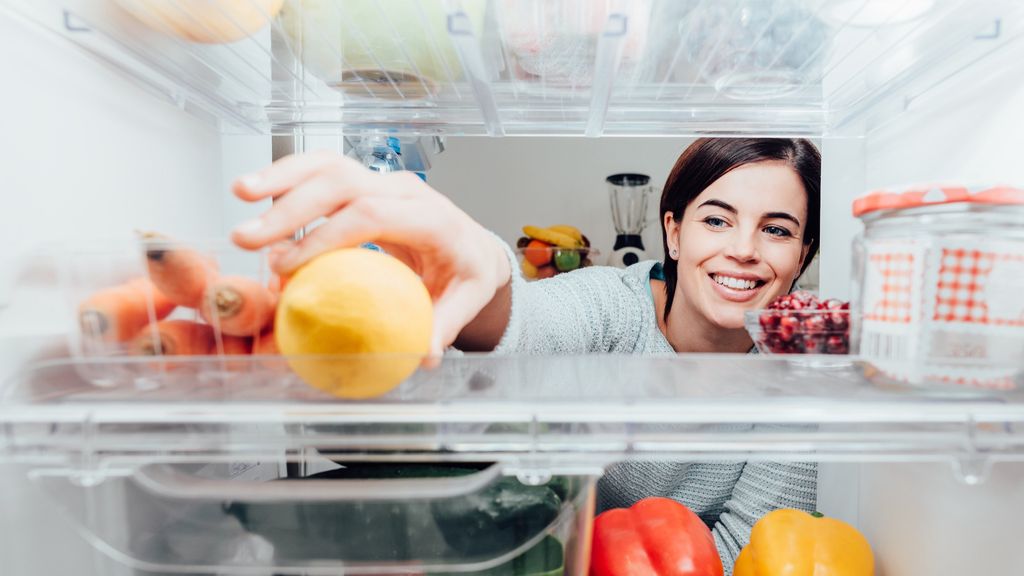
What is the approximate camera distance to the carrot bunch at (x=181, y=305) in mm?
391

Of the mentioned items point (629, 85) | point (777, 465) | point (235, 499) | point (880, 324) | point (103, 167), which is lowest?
point (777, 465)

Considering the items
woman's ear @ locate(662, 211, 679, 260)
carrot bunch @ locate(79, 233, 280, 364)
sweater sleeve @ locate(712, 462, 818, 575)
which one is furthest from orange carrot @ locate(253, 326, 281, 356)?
woman's ear @ locate(662, 211, 679, 260)

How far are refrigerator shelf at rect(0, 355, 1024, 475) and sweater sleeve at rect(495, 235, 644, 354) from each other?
0.26 m

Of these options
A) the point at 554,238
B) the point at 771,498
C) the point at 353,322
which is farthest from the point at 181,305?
the point at 554,238

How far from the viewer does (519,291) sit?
0.66 meters

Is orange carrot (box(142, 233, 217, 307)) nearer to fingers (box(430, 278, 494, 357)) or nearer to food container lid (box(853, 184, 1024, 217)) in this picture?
fingers (box(430, 278, 494, 357))

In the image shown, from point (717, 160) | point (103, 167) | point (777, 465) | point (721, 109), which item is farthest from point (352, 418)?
point (717, 160)

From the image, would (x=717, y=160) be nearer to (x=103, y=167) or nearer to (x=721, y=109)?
(x=721, y=109)

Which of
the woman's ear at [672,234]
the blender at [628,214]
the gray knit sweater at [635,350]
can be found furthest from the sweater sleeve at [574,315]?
the blender at [628,214]

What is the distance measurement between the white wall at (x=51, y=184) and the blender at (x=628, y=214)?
75.9 inches

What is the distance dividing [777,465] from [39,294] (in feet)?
2.81

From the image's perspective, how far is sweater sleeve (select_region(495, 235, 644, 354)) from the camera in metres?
0.67

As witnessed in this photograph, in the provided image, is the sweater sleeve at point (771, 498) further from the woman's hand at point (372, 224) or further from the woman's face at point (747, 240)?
the woman's hand at point (372, 224)

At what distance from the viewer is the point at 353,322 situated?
0.37 metres
